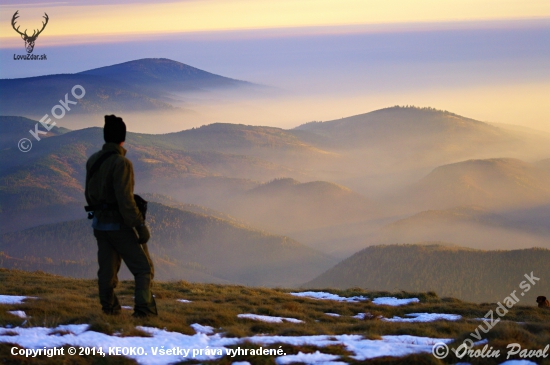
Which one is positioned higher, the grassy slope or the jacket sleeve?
the jacket sleeve

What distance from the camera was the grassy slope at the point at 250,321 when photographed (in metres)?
11.3

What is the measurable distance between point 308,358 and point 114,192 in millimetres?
4786

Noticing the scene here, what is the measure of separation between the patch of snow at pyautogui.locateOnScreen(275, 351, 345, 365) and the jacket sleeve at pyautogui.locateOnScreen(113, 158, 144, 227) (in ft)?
12.5

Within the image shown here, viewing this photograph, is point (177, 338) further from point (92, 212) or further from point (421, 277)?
point (421, 277)

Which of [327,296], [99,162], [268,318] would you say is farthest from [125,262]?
[327,296]

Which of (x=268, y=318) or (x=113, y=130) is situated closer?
(x=113, y=130)

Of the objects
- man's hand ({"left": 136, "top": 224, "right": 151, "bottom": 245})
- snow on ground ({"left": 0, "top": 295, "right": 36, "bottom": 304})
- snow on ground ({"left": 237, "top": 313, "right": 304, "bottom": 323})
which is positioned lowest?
snow on ground ({"left": 237, "top": 313, "right": 304, "bottom": 323})

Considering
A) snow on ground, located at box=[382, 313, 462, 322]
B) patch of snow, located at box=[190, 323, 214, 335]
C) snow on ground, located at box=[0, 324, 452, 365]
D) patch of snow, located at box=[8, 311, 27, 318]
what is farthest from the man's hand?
snow on ground, located at box=[382, 313, 462, 322]

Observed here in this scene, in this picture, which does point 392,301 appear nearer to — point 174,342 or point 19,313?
point 174,342

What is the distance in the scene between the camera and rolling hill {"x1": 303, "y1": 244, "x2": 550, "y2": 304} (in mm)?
125875

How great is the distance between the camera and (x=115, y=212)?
39.0 feet

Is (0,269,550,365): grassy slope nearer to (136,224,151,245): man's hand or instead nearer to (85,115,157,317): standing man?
(85,115,157,317): standing man

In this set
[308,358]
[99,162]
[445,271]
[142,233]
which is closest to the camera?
[308,358]

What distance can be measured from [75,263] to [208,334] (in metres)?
182
